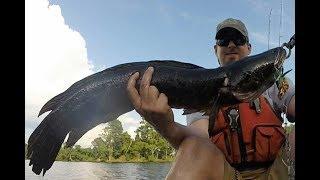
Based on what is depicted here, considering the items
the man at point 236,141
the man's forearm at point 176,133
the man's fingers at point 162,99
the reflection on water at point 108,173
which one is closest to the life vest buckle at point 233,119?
the man at point 236,141

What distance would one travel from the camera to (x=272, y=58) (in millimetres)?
3400

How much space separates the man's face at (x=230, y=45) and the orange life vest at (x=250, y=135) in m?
0.75

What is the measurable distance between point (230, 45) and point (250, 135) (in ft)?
4.05

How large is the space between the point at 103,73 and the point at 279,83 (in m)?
1.69

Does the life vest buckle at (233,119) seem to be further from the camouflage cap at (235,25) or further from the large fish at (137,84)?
the camouflage cap at (235,25)

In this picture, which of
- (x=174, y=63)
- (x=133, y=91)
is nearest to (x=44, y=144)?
(x=133, y=91)

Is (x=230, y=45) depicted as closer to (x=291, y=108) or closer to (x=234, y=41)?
(x=234, y=41)

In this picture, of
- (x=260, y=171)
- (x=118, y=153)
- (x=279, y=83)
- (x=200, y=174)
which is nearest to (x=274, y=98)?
(x=279, y=83)

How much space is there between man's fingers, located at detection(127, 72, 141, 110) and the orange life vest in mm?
932

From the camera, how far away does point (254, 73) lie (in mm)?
3441

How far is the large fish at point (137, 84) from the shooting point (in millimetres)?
3422
